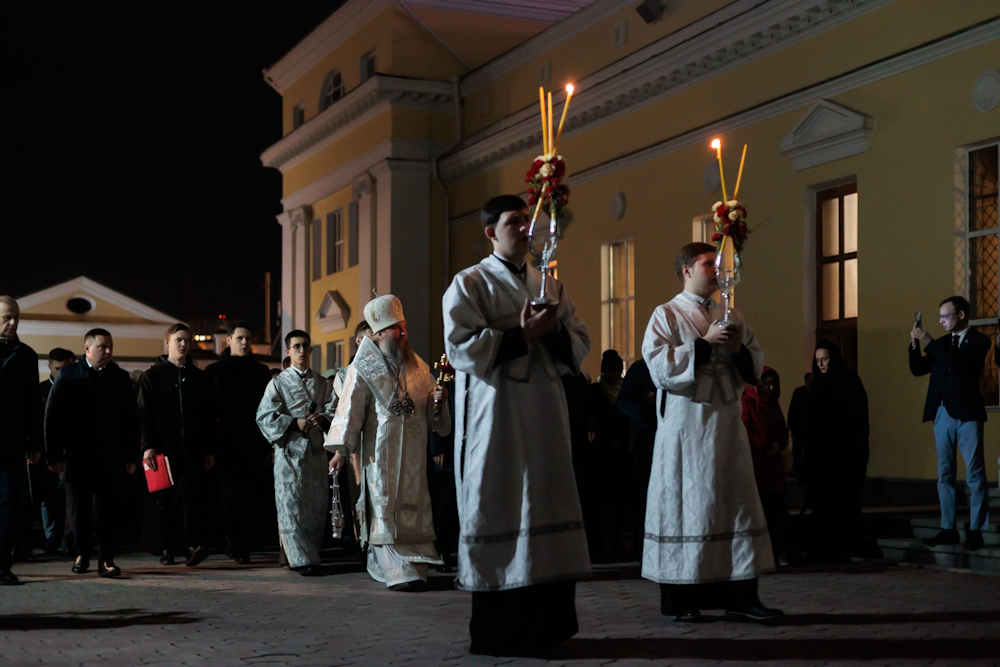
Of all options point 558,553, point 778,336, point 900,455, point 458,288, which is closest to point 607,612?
point 558,553

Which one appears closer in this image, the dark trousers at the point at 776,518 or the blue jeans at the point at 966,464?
the blue jeans at the point at 966,464

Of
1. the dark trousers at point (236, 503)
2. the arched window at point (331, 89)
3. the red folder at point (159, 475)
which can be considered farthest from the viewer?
the arched window at point (331, 89)

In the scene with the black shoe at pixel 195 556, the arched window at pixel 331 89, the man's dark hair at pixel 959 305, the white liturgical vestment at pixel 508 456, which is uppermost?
the arched window at pixel 331 89

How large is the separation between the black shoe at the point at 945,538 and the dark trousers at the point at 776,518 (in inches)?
41.8

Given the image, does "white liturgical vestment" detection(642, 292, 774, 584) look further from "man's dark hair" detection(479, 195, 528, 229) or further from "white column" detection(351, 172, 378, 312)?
"white column" detection(351, 172, 378, 312)

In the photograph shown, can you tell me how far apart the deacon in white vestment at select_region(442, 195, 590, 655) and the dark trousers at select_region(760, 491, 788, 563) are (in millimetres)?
3676

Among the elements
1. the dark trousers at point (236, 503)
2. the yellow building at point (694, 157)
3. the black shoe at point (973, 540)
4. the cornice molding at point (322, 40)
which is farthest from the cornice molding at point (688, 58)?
the dark trousers at point (236, 503)

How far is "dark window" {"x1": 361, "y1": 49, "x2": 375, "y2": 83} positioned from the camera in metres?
24.9

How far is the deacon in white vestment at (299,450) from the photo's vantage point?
29.4 feet

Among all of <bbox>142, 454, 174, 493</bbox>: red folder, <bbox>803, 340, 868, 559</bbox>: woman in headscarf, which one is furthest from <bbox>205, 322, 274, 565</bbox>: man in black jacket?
<bbox>803, 340, 868, 559</bbox>: woman in headscarf

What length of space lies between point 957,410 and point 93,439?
20.8 feet

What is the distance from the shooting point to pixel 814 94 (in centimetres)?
1352

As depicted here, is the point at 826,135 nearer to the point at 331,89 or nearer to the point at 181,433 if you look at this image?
the point at 181,433

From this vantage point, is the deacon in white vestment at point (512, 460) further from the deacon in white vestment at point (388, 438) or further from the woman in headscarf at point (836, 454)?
the woman in headscarf at point (836, 454)
